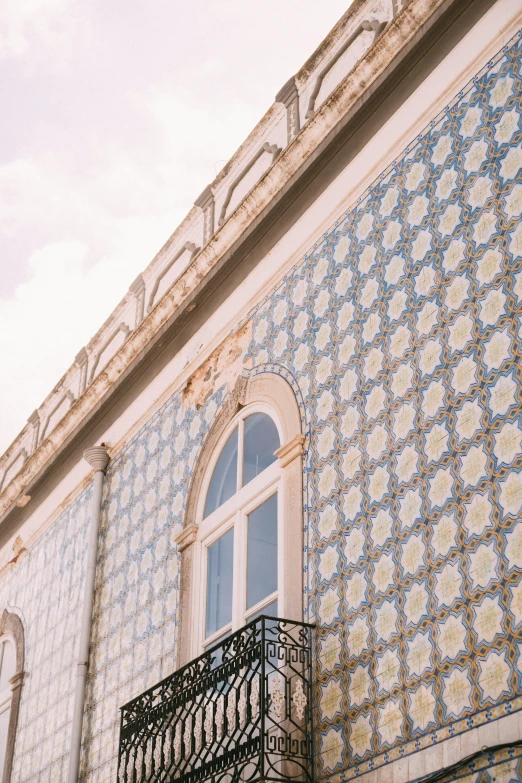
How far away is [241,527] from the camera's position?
846 cm

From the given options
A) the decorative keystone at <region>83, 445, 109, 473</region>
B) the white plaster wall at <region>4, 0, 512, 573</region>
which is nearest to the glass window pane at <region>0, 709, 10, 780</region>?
the white plaster wall at <region>4, 0, 512, 573</region>

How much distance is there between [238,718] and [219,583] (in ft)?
6.34

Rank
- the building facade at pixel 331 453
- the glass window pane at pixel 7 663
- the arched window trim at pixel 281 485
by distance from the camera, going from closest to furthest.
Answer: the building facade at pixel 331 453 → the arched window trim at pixel 281 485 → the glass window pane at pixel 7 663

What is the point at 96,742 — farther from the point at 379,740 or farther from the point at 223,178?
the point at 223,178

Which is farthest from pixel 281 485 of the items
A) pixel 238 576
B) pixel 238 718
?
pixel 238 718

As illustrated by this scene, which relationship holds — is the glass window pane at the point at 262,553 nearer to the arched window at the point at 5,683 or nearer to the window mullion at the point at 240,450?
the window mullion at the point at 240,450

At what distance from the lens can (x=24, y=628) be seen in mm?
12148

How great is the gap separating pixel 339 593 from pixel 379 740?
3.34 feet

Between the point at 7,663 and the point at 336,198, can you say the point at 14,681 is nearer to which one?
the point at 7,663

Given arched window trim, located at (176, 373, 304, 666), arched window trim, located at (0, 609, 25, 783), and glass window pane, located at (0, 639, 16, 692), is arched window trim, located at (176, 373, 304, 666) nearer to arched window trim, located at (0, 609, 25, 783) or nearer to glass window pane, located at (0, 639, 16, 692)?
arched window trim, located at (0, 609, 25, 783)

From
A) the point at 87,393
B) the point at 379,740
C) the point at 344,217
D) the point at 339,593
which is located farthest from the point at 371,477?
the point at 87,393

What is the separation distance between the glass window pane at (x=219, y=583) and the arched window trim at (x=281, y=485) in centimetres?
13

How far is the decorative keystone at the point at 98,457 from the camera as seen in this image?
1109cm

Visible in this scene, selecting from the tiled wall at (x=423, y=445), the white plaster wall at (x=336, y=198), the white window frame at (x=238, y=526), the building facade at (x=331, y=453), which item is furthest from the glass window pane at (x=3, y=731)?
the tiled wall at (x=423, y=445)
